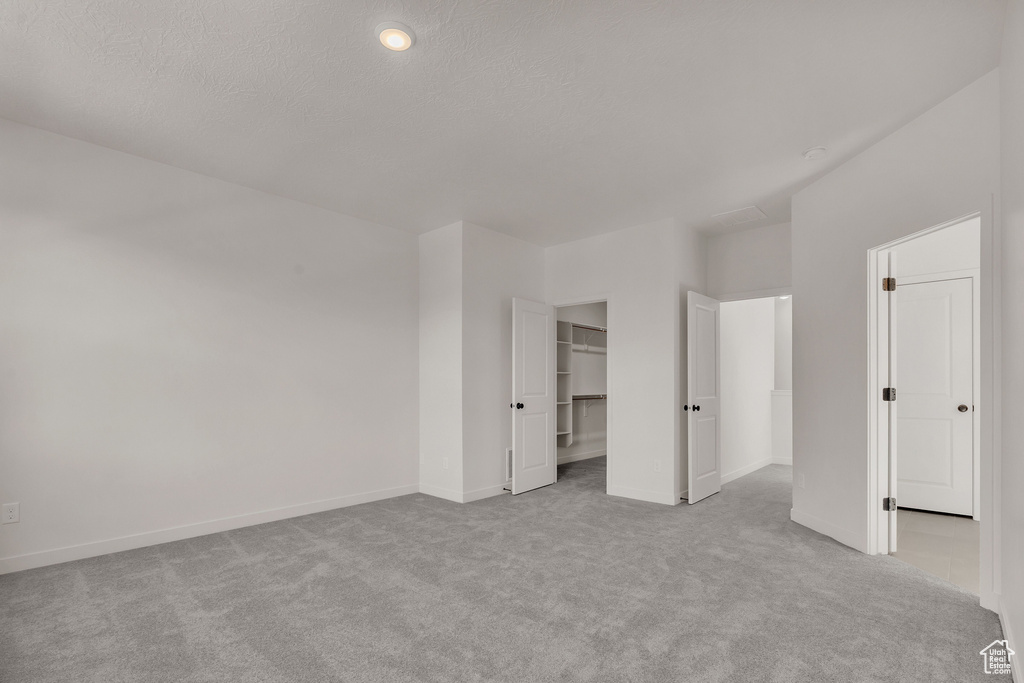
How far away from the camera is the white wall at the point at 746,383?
614 centimetres

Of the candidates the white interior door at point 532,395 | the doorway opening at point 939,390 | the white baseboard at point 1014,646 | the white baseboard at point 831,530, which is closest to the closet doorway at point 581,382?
the white interior door at point 532,395

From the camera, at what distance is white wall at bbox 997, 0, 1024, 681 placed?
190 centimetres

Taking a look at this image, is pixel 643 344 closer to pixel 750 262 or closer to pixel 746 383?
pixel 750 262

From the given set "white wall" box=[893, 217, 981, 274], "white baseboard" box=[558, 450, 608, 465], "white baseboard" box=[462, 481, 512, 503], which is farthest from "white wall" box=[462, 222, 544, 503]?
"white wall" box=[893, 217, 981, 274]

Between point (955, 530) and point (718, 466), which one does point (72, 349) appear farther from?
point (955, 530)

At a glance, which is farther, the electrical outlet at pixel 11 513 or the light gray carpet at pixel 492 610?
the electrical outlet at pixel 11 513

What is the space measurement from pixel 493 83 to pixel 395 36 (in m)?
0.59

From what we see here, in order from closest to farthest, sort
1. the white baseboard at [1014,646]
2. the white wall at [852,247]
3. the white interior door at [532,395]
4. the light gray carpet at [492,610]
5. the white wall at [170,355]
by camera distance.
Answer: the white baseboard at [1014,646] → the light gray carpet at [492,610] → the white wall at [852,247] → the white wall at [170,355] → the white interior door at [532,395]

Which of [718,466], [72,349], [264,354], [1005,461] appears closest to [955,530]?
[718,466]

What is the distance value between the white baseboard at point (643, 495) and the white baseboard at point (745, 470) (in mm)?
1419

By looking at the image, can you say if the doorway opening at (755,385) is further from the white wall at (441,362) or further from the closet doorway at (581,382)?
the white wall at (441,362)

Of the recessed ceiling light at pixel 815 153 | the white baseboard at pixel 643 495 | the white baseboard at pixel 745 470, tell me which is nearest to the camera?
the recessed ceiling light at pixel 815 153

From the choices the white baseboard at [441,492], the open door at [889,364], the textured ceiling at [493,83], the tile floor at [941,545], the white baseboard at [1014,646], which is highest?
the textured ceiling at [493,83]

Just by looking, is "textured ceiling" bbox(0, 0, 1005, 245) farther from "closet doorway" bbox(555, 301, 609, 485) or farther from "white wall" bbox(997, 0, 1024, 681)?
"closet doorway" bbox(555, 301, 609, 485)
